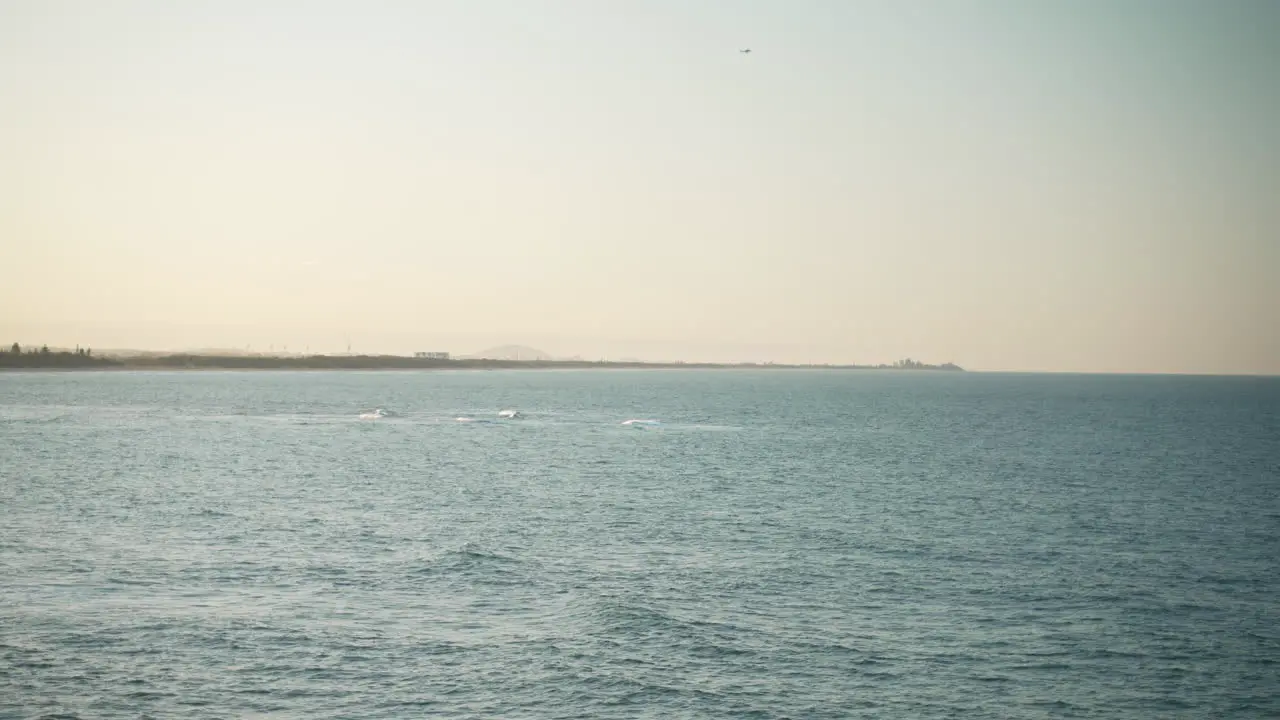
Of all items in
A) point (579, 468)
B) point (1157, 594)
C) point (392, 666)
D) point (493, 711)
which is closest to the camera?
point (493, 711)

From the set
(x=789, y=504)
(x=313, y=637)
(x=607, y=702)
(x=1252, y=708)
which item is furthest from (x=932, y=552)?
(x=313, y=637)

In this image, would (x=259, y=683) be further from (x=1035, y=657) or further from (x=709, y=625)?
(x=1035, y=657)

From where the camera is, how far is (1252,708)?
38250 mm

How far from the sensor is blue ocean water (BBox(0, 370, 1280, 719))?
38.8 m

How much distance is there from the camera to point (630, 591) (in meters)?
53.5

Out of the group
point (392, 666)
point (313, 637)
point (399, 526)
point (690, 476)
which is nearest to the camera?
point (392, 666)

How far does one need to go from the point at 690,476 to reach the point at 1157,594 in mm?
53850

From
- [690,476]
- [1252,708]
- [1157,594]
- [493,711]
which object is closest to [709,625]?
[493,711]

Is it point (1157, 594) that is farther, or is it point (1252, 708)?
→ point (1157, 594)

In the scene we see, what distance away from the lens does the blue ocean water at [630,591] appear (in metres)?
38.8

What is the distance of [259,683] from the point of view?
38.8 metres

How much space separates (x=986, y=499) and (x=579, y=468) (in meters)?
40.4

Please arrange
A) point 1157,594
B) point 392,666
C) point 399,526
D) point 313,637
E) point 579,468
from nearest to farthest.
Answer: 1. point 392,666
2. point 313,637
3. point 1157,594
4. point 399,526
5. point 579,468

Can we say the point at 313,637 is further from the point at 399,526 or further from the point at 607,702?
the point at 399,526
